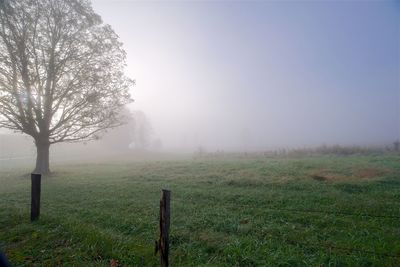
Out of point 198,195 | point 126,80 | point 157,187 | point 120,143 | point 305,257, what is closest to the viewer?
point 305,257

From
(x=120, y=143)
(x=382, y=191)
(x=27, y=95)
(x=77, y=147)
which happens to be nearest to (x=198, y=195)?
(x=382, y=191)

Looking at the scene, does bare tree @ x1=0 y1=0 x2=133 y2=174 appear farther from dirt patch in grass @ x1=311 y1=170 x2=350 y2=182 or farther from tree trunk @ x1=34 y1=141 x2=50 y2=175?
dirt patch in grass @ x1=311 y1=170 x2=350 y2=182

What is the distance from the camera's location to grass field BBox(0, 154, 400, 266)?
6215 mm

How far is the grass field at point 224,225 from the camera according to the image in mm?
6215

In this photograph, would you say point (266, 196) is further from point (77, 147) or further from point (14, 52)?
point (77, 147)

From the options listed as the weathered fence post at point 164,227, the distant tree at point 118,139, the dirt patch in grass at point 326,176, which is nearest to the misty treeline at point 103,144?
the distant tree at point 118,139

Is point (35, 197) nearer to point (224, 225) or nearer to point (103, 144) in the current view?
point (224, 225)

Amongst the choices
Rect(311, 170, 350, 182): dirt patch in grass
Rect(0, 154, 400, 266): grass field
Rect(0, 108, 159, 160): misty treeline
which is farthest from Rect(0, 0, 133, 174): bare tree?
Rect(0, 108, 159, 160): misty treeline

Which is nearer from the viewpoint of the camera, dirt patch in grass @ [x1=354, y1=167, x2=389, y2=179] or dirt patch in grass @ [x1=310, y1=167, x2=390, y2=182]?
dirt patch in grass @ [x1=310, y1=167, x2=390, y2=182]

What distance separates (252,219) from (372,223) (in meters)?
3.63

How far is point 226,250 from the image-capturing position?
650 centimetres

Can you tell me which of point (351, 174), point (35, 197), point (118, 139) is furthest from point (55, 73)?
point (118, 139)

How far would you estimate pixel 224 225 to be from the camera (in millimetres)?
8273

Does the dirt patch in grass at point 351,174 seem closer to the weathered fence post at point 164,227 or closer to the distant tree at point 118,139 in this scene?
the weathered fence post at point 164,227
